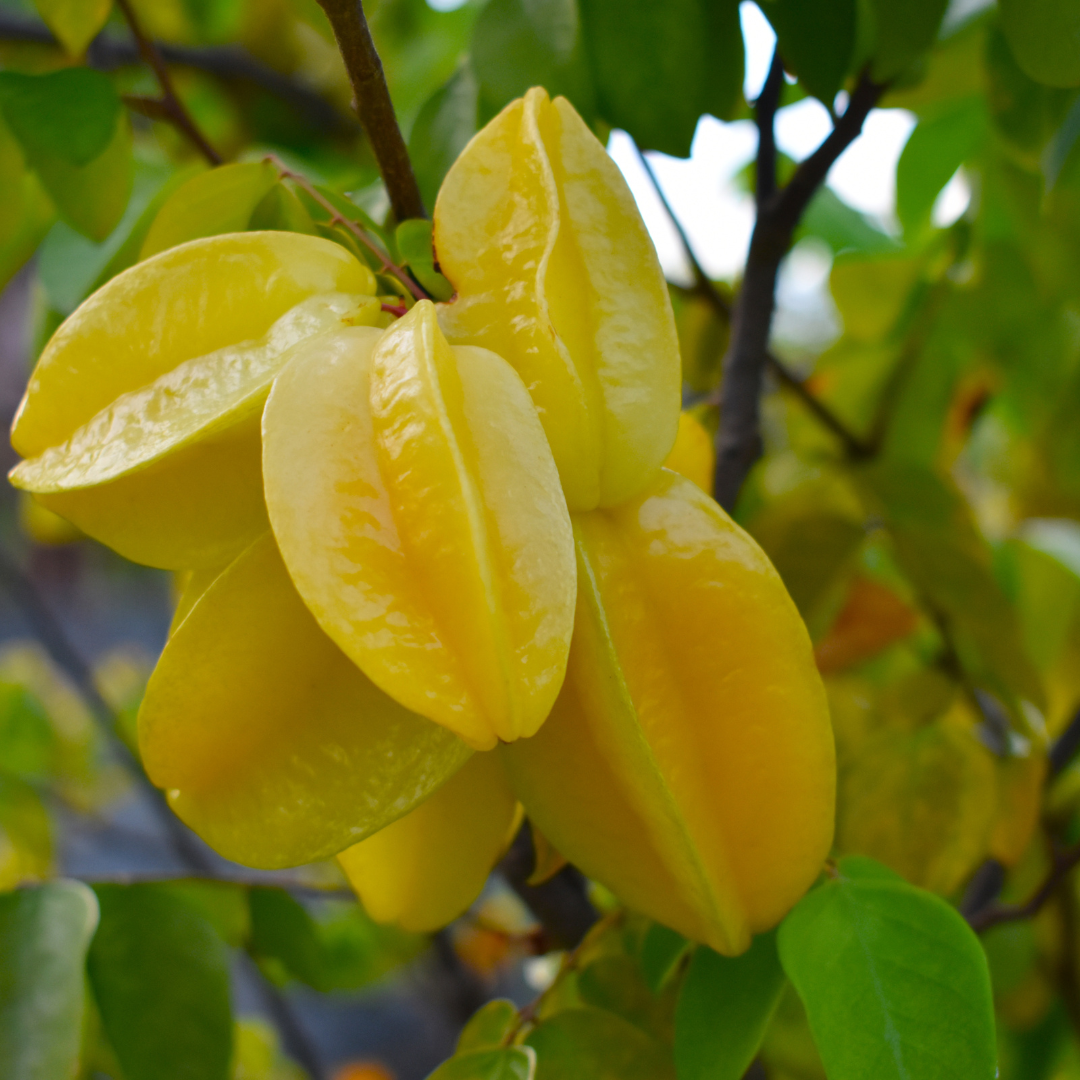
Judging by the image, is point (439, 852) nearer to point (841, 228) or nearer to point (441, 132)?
point (441, 132)

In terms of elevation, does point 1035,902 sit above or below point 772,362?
below

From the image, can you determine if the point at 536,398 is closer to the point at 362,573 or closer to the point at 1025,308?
the point at 362,573

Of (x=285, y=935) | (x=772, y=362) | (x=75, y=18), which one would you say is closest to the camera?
(x=75, y=18)

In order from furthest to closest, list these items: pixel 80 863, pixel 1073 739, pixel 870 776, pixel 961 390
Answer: pixel 80 863, pixel 961 390, pixel 1073 739, pixel 870 776

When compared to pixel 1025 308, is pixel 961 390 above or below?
below

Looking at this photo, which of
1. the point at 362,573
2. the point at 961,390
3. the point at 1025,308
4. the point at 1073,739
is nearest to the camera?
the point at 362,573

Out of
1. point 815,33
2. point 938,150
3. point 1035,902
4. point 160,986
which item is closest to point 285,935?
point 160,986

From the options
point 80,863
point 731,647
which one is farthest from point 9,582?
point 80,863
